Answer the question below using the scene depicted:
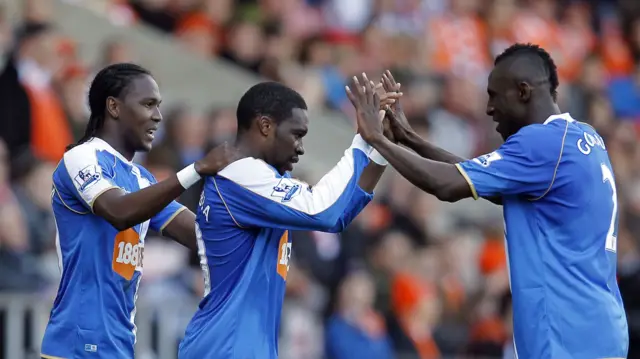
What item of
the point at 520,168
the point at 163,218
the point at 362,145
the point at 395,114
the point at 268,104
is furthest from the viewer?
the point at 163,218

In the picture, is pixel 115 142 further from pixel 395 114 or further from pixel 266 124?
pixel 395 114

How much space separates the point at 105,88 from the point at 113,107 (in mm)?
126

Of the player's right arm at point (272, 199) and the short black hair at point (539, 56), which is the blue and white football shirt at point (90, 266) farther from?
the short black hair at point (539, 56)

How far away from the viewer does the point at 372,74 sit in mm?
16984

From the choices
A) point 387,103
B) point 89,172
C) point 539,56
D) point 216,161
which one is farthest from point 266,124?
point 539,56

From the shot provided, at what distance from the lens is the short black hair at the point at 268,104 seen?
25.0 ft

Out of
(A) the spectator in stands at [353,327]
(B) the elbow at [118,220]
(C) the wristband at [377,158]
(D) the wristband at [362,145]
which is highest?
(D) the wristband at [362,145]

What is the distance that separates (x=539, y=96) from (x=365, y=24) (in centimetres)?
1184

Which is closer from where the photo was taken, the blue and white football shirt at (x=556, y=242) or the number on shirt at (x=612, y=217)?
the blue and white football shirt at (x=556, y=242)

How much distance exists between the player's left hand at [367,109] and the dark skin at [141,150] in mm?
724

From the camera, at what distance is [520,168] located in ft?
24.3

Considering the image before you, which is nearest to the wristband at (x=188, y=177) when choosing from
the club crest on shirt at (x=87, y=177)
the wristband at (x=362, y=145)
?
the club crest on shirt at (x=87, y=177)

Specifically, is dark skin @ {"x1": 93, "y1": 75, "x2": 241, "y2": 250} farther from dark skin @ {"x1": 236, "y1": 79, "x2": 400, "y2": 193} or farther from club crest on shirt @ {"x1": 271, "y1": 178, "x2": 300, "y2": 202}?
club crest on shirt @ {"x1": 271, "y1": 178, "x2": 300, "y2": 202}

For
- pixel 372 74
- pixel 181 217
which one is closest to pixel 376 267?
pixel 372 74
